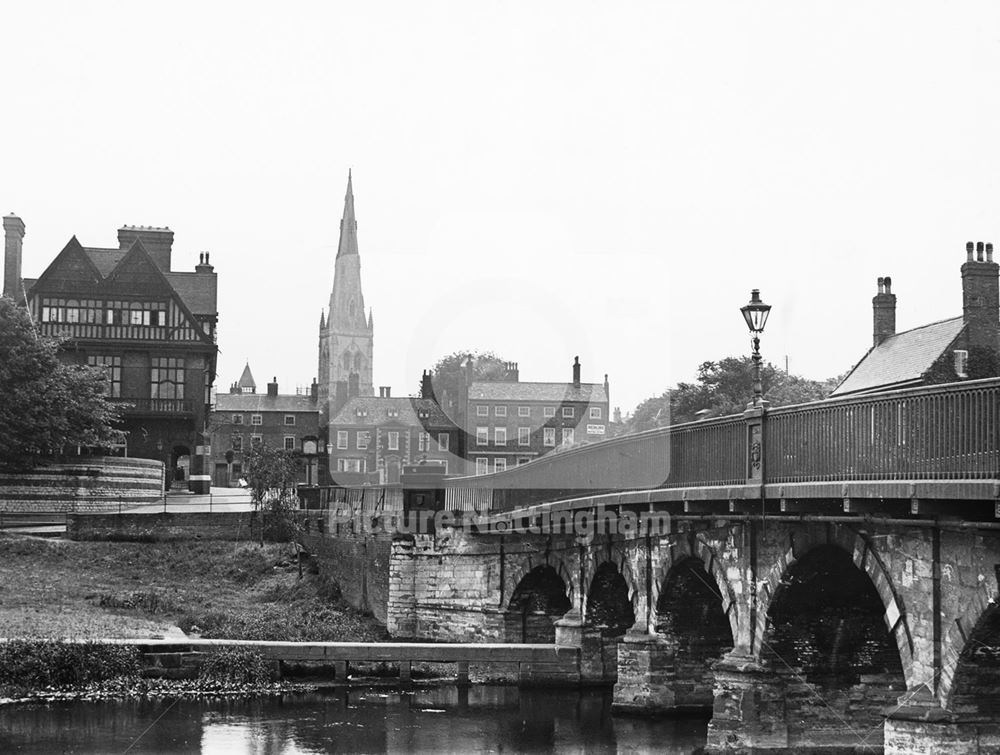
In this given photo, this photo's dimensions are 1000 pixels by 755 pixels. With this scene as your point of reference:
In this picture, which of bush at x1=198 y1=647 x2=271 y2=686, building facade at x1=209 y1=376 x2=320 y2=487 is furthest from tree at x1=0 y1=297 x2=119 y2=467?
building facade at x1=209 y1=376 x2=320 y2=487

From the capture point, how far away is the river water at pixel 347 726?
24.3m

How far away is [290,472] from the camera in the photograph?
5378cm

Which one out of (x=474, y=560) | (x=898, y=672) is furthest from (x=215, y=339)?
(x=898, y=672)

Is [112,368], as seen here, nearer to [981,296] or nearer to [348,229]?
[981,296]

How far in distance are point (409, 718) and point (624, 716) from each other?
4134mm

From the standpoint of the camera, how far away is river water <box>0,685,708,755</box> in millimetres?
24281

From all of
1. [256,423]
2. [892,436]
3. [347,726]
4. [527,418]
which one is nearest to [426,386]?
[527,418]

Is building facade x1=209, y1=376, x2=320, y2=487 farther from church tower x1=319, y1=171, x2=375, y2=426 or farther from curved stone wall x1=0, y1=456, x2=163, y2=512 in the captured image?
curved stone wall x1=0, y1=456, x2=163, y2=512

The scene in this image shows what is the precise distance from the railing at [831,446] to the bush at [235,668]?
7.64 m

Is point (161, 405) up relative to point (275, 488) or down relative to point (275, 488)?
up

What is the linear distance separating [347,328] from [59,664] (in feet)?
478

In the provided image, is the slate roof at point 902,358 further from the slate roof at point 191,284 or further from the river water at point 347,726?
the slate roof at point 191,284

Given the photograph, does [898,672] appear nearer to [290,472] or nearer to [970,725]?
[970,725]

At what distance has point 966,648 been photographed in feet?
53.5
